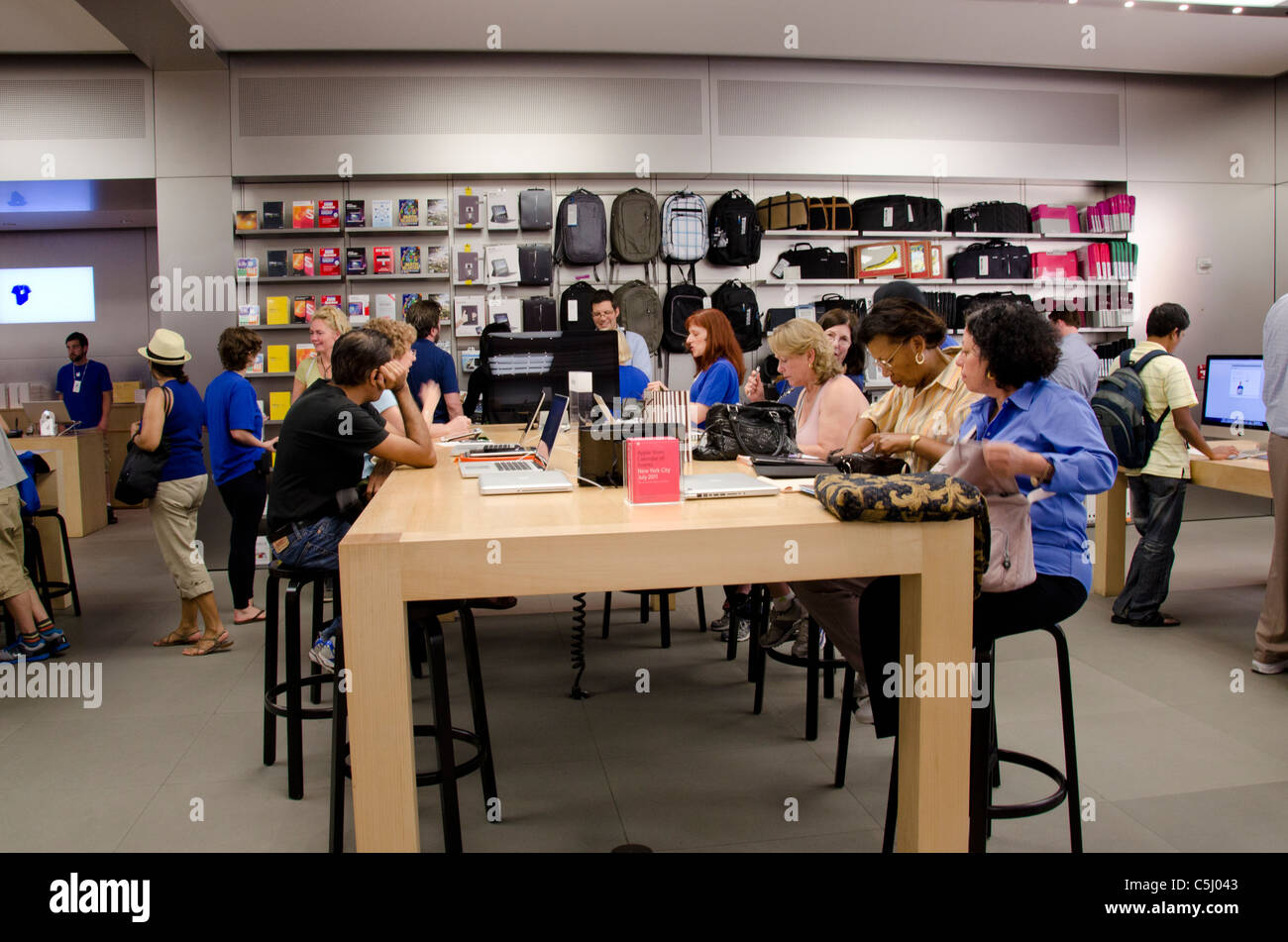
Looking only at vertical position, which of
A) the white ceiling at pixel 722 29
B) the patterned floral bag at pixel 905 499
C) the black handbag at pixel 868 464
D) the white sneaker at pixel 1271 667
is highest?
the white ceiling at pixel 722 29

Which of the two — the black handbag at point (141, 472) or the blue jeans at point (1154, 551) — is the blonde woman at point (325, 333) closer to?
the black handbag at point (141, 472)

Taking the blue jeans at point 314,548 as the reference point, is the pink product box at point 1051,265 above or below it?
above

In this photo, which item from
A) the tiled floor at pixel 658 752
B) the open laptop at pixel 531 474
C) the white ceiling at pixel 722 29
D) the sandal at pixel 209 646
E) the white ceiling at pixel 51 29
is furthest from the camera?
the white ceiling at pixel 722 29

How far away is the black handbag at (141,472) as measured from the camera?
4.25 metres

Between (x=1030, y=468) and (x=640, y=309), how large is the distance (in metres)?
4.98

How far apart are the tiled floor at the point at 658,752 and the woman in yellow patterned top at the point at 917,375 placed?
104cm

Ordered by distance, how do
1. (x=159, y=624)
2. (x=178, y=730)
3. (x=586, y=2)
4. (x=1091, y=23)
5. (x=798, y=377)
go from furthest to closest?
(x=1091, y=23)
(x=586, y=2)
(x=159, y=624)
(x=798, y=377)
(x=178, y=730)

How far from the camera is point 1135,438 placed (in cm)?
453

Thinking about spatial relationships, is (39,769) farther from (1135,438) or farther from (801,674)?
(1135,438)

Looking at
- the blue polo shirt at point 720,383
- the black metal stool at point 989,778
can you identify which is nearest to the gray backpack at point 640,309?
the blue polo shirt at point 720,383

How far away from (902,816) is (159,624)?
13.9 feet

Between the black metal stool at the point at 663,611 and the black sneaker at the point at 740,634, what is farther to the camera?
the black sneaker at the point at 740,634

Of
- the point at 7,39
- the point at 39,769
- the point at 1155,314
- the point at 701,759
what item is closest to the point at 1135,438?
the point at 1155,314

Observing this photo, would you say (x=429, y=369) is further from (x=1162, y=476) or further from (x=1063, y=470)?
(x=1162, y=476)
